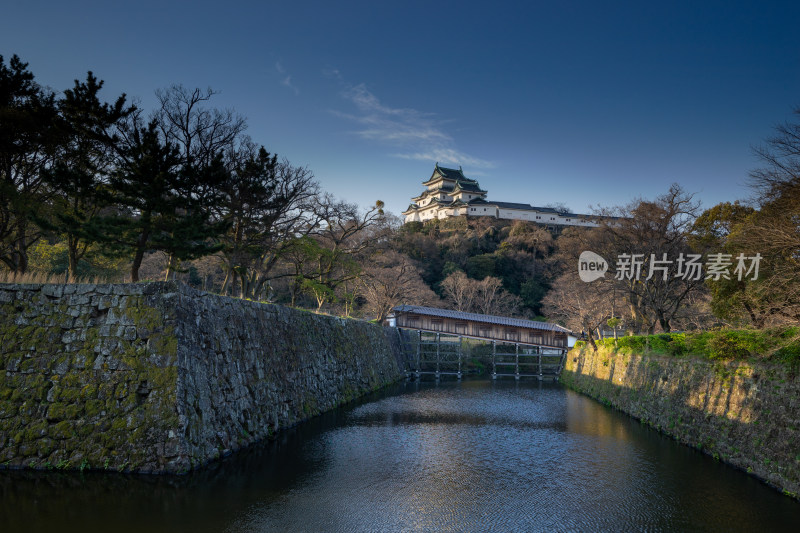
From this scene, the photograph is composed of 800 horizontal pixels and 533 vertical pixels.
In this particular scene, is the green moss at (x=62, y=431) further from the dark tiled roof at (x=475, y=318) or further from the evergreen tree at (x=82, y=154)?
the dark tiled roof at (x=475, y=318)

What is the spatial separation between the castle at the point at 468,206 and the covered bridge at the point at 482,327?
110ft

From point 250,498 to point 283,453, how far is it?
9.42ft

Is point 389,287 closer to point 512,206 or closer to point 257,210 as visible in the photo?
point 257,210

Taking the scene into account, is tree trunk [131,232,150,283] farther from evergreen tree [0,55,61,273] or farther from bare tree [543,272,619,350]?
bare tree [543,272,619,350]

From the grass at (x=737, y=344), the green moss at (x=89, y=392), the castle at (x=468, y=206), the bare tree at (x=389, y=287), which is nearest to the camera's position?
the green moss at (x=89, y=392)

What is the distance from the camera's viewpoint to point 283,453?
34.3 feet

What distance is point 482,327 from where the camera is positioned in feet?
111

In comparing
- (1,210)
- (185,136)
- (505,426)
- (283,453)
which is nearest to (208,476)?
(283,453)

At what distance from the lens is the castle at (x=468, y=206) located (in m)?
65.6

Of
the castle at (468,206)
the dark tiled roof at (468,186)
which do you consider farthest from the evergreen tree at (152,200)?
the dark tiled roof at (468,186)

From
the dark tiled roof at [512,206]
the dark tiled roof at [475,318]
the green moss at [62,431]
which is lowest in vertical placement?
the green moss at [62,431]

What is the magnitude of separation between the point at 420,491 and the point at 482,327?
26299 millimetres

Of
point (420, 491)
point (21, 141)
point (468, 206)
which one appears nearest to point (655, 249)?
point (420, 491)

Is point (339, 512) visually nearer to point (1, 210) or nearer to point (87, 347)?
point (87, 347)
